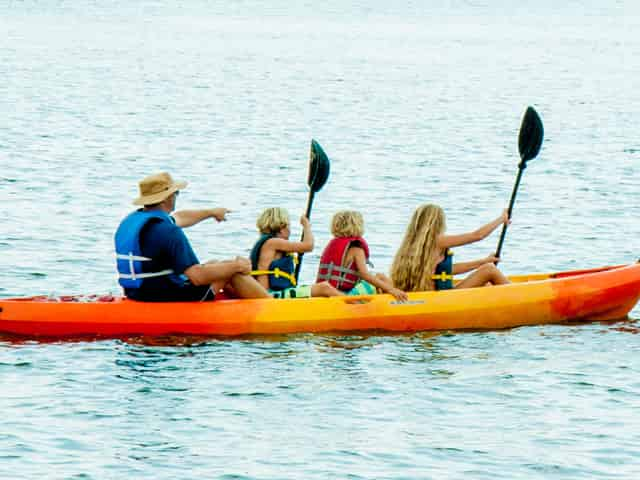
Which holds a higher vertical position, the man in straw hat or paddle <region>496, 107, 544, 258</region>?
paddle <region>496, 107, 544, 258</region>

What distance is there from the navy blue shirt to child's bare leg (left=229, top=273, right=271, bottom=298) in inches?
19.1

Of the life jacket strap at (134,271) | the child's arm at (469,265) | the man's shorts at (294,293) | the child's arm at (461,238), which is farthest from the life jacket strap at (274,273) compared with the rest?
the child's arm at (469,265)

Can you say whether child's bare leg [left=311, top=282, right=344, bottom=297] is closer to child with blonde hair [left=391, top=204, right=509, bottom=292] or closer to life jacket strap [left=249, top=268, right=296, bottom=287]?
life jacket strap [left=249, top=268, right=296, bottom=287]

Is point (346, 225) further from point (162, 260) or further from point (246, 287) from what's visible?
point (162, 260)

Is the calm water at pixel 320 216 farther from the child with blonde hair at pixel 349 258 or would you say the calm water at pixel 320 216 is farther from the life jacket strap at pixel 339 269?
the life jacket strap at pixel 339 269

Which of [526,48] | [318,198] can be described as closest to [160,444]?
[318,198]

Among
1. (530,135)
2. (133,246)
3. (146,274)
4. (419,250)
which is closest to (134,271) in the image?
(146,274)

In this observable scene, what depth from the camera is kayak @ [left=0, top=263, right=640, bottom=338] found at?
420 inches

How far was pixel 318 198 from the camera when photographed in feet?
67.2

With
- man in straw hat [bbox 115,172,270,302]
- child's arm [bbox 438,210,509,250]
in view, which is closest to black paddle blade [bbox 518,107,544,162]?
child's arm [bbox 438,210,509,250]

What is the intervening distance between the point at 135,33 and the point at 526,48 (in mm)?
13873

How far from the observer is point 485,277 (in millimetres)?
11656

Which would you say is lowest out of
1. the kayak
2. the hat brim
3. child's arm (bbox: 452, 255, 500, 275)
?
the kayak

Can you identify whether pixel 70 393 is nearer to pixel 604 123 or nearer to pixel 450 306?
pixel 450 306
